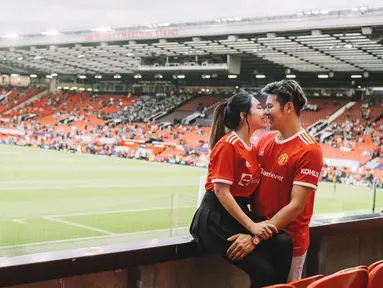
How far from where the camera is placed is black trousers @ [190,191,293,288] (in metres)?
2.67

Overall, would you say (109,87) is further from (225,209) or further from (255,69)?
(225,209)

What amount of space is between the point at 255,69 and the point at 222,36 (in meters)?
9.22

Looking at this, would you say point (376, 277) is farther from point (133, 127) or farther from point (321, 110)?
point (133, 127)

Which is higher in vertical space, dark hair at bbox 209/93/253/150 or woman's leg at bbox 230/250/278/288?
dark hair at bbox 209/93/253/150

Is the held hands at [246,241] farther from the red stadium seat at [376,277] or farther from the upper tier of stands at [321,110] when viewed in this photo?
the upper tier of stands at [321,110]

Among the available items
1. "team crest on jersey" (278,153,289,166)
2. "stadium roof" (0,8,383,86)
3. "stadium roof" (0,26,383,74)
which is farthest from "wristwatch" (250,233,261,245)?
"stadium roof" (0,26,383,74)

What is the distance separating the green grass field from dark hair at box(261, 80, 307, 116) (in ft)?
9.18

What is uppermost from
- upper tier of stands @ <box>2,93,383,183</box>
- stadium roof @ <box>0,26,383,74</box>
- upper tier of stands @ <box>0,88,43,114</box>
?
stadium roof @ <box>0,26,383,74</box>

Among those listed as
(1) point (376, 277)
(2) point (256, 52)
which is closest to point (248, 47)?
(2) point (256, 52)

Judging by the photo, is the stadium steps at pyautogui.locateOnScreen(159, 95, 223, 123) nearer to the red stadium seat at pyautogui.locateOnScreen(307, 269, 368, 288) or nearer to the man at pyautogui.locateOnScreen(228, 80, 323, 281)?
the man at pyautogui.locateOnScreen(228, 80, 323, 281)

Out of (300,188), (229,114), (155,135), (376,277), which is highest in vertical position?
(229,114)

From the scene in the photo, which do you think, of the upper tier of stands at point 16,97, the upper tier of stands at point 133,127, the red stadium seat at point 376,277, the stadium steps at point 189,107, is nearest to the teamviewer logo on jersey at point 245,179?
the red stadium seat at point 376,277

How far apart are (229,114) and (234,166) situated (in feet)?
1.04

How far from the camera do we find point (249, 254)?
2.67 m
